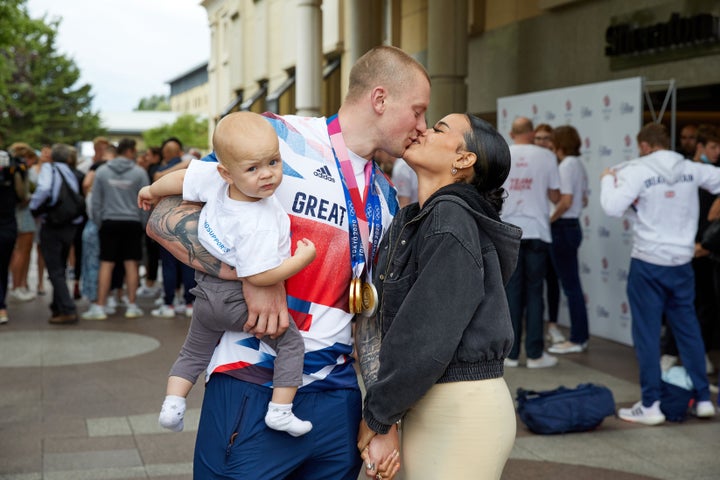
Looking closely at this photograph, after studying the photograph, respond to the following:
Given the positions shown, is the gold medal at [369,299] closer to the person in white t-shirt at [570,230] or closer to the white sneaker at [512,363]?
the white sneaker at [512,363]

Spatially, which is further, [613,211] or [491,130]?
[613,211]

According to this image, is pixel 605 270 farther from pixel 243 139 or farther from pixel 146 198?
pixel 243 139

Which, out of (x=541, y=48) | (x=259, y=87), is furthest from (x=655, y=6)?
(x=259, y=87)

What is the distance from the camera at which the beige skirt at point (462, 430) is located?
2.75m

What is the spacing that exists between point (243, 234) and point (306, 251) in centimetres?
18

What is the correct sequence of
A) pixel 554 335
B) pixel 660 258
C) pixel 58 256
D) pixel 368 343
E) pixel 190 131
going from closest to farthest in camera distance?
pixel 368 343 → pixel 660 258 → pixel 554 335 → pixel 58 256 → pixel 190 131

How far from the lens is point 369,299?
2922 millimetres

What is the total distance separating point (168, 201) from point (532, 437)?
14.1ft

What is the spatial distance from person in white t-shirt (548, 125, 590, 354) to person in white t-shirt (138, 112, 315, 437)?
711 cm

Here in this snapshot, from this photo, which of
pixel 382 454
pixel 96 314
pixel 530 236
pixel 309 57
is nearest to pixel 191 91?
pixel 309 57

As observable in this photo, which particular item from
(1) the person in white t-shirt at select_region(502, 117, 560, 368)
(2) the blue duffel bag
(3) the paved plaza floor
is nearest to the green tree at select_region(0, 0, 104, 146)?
(3) the paved plaza floor

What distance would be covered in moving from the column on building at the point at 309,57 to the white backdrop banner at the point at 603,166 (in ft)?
36.3

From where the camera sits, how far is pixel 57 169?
38.1 feet

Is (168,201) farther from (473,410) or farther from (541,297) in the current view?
(541,297)
